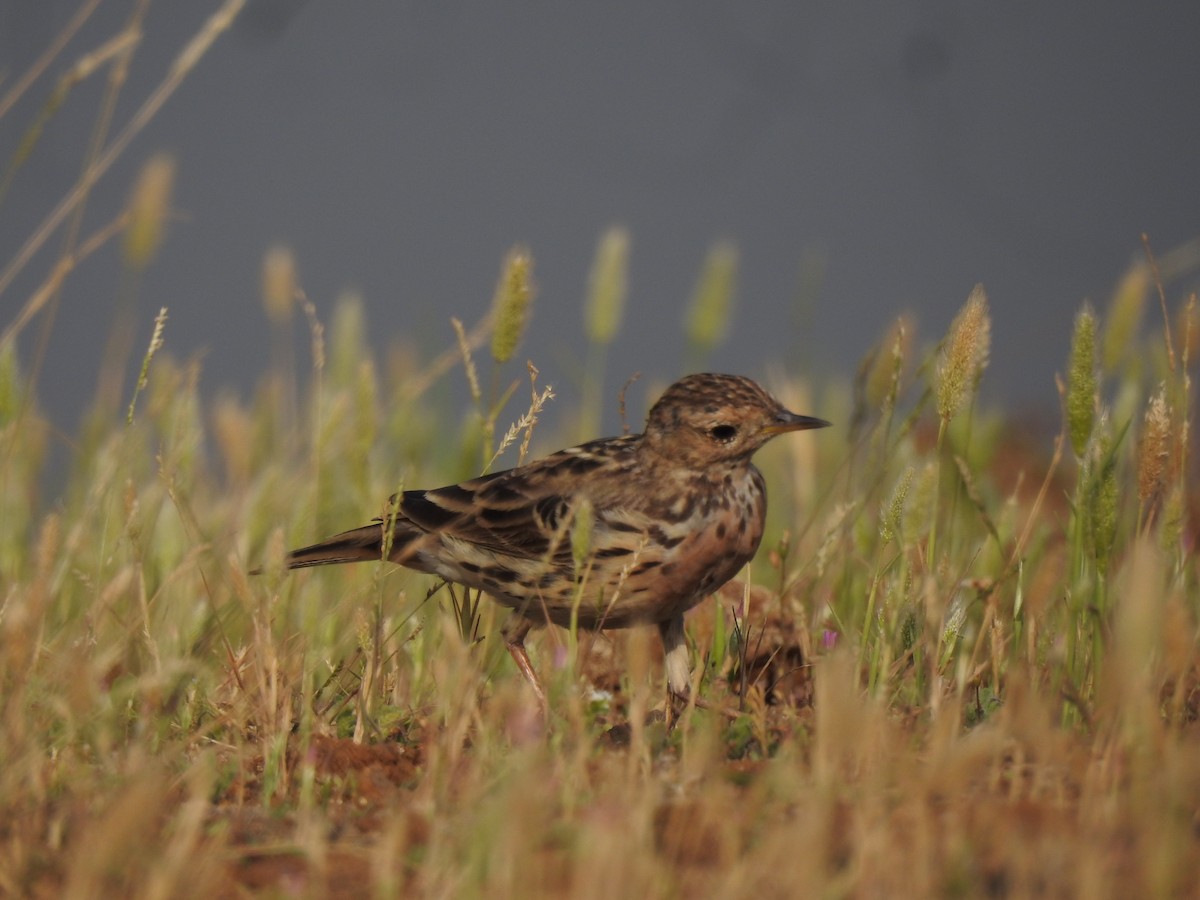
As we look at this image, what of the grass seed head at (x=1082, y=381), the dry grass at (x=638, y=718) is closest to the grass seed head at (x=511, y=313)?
the dry grass at (x=638, y=718)

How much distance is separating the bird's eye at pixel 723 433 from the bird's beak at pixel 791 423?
0.11 meters

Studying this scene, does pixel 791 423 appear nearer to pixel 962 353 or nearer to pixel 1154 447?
pixel 962 353

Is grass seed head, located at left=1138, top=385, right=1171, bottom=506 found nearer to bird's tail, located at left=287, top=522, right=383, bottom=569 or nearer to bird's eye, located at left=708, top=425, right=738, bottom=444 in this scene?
bird's eye, located at left=708, top=425, right=738, bottom=444

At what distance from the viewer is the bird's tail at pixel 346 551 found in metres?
5.74

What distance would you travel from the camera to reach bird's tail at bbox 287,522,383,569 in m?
5.74

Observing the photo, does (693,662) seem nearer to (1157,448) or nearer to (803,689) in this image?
(803,689)

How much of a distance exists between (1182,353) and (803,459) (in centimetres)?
375

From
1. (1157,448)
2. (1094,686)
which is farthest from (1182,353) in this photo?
(1094,686)

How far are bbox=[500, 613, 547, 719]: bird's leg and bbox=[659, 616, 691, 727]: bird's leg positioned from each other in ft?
1.55

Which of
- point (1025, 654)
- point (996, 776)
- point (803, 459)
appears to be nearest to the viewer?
point (996, 776)

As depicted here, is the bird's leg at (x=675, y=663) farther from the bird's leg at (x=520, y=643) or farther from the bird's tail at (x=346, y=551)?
the bird's tail at (x=346, y=551)

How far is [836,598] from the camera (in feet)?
19.6

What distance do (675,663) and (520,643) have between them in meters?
0.69

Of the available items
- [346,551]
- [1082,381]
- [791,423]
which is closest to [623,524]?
[791,423]
